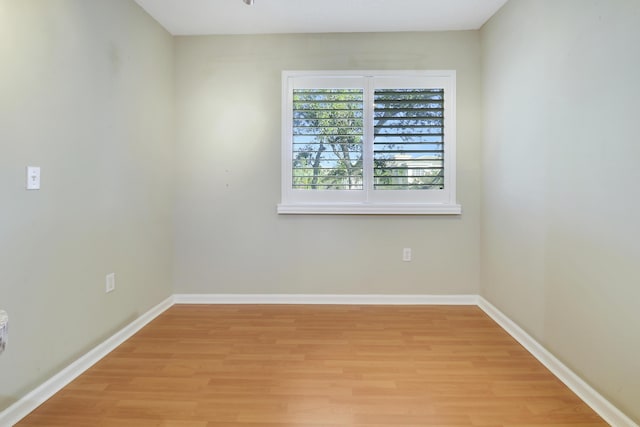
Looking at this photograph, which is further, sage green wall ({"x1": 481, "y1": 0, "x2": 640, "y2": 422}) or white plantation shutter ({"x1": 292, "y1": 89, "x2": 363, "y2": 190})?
white plantation shutter ({"x1": 292, "y1": 89, "x2": 363, "y2": 190})

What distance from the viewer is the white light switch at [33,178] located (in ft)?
5.35

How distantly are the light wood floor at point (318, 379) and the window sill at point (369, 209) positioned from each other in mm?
945

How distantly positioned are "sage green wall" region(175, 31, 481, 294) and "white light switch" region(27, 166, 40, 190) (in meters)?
1.43

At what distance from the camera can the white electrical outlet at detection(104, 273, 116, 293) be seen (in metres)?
2.22

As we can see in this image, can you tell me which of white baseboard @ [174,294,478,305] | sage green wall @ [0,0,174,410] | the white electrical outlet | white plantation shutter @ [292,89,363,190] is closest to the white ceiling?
sage green wall @ [0,0,174,410]

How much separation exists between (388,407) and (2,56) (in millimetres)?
2458

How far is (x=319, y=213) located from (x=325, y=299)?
2.67 feet

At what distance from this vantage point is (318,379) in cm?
189

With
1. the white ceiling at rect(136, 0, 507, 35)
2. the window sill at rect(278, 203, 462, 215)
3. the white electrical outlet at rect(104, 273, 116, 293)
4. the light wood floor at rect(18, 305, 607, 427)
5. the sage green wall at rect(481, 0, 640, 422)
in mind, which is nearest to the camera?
the sage green wall at rect(481, 0, 640, 422)

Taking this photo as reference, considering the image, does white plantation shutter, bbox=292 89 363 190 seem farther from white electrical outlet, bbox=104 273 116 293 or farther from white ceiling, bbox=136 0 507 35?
white electrical outlet, bbox=104 273 116 293

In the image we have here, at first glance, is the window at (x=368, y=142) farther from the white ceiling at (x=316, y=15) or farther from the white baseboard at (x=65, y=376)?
the white baseboard at (x=65, y=376)

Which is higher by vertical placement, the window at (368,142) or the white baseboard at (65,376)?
the window at (368,142)

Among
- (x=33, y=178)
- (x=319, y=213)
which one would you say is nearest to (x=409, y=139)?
(x=319, y=213)

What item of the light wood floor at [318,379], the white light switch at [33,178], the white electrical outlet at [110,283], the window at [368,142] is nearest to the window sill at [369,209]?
the window at [368,142]
